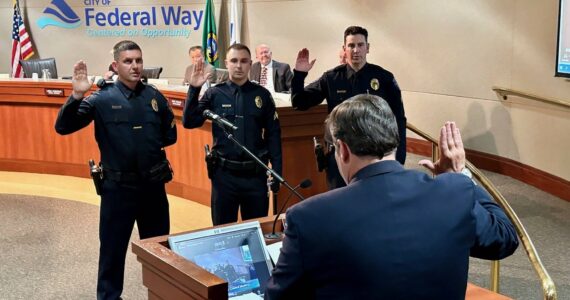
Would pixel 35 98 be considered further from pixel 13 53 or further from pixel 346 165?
pixel 346 165

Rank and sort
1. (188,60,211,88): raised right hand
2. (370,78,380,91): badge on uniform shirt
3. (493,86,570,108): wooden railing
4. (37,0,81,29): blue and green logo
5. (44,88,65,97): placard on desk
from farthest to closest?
(37,0,81,29): blue and green logo, (44,88,65,97): placard on desk, (493,86,570,108): wooden railing, (370,78,380,91): badge on uniform shirt, (188,60,211,88): raised right hand

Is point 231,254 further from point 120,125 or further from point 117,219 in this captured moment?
point 120,125

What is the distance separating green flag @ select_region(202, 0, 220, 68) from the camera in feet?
33.4

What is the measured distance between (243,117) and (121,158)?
81cm

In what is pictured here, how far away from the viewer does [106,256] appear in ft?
12.3

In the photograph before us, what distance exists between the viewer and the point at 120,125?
374 centimetres

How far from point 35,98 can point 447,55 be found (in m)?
4.38

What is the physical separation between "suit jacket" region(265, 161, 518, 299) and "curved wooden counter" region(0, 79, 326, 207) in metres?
4.38

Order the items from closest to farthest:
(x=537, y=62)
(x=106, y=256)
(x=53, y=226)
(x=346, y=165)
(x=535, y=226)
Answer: (x=346, y=165)
(x=106, y=256)
(x=535, y=226)
(x=53, y=226)
(x=537, y=62)

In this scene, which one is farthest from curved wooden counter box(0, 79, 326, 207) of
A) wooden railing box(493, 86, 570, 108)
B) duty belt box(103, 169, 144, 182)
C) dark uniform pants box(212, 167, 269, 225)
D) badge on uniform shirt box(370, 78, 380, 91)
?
wooden railing box(493, 86, 570, 108)

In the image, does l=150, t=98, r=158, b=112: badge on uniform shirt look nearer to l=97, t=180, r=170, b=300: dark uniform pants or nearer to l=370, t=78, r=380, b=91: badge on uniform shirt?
l=97, t=180, r=170, b=300: dark uniform pants

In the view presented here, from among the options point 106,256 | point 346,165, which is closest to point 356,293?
point 346,165

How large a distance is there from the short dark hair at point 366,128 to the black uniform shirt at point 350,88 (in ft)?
8.70

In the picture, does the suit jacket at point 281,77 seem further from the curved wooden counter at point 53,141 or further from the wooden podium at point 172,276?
the wooden podium at point 172,276
